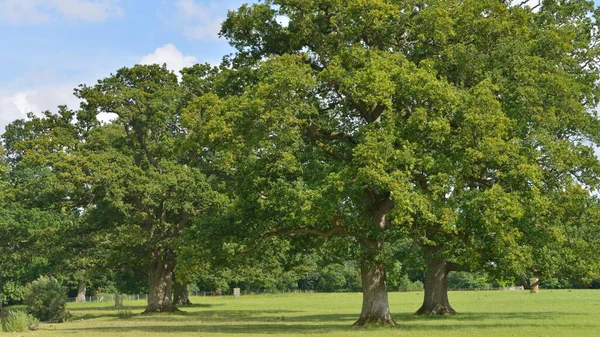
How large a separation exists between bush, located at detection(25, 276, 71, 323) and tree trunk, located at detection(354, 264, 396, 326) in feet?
63.5

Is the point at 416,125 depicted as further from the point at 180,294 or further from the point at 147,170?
the point at 180,294

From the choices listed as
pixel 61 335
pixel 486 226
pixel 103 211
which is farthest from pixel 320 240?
pixel 103 211

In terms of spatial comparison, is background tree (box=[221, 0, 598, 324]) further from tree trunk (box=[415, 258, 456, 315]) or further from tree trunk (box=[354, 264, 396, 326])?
tree trunk (box=[415, 258, 456, 315])

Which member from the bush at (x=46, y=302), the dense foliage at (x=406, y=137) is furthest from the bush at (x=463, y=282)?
the dense foliage at (x=406, y=137)

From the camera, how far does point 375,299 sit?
27.9 m

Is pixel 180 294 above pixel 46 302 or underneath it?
above

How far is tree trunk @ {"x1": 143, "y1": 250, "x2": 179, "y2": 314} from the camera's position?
4772cm

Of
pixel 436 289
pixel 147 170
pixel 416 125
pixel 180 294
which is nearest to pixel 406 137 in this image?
pixel 416 125

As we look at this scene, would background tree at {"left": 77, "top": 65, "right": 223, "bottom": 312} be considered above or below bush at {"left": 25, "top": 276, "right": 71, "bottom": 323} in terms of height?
above

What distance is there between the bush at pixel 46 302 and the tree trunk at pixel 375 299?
19350 mm

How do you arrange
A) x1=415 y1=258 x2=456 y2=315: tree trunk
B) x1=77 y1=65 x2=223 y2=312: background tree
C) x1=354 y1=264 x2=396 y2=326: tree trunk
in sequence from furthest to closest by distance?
1. x1=77 y1=65 x2=223 y2=312: background tree
2. x1=415 y1=258 x2=456 y2=315: tree trunk
3. x1=354 y1=264 x2=396 y2=326: tree trunk

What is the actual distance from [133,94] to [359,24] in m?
22.4

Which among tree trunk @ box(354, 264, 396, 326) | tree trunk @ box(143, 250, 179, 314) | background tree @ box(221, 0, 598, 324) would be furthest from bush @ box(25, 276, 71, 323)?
tree trunk @ box(354, 264, 396, 326)

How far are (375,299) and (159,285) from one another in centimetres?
2415
